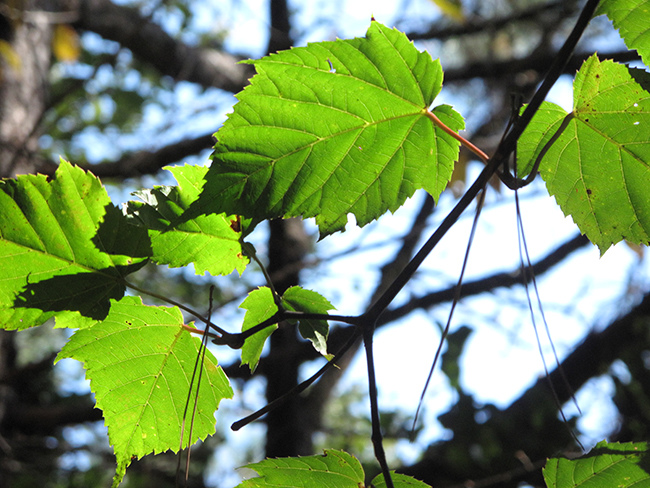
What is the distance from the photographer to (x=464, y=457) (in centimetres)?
182

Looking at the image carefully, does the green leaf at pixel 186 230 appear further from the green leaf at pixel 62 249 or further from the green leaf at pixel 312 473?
the green leaf at pixel 312 473

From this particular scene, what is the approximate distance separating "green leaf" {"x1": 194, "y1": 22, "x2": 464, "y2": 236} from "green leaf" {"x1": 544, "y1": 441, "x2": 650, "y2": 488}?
0.22 m

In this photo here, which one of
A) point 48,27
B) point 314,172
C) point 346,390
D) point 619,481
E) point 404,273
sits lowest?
point 619,481

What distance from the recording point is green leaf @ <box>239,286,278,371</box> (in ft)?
1.27

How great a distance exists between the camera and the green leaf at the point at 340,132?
35 centimetres

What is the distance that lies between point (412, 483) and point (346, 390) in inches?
169

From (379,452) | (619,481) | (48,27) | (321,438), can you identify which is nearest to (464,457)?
(619,481)

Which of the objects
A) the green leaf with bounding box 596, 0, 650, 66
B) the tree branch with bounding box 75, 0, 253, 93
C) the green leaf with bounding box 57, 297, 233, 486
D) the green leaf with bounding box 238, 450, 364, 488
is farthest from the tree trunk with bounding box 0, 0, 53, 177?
the green leaf with bounding box 596, 0, 650, 66

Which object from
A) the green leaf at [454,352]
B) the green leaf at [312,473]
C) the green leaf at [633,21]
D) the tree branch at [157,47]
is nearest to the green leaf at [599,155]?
the green leaf at [633,21]

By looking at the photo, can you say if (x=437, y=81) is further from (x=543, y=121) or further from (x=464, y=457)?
(x=464, y=457)

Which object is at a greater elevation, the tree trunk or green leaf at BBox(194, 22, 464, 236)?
the tree trunk

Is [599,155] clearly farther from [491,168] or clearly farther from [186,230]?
[186,230]

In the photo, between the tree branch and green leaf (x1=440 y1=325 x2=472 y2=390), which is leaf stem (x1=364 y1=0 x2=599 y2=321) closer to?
green leaf (x1=440 y1=325 x2=472 y2=390)

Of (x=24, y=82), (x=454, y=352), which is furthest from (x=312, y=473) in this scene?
(x=24, y=82)
